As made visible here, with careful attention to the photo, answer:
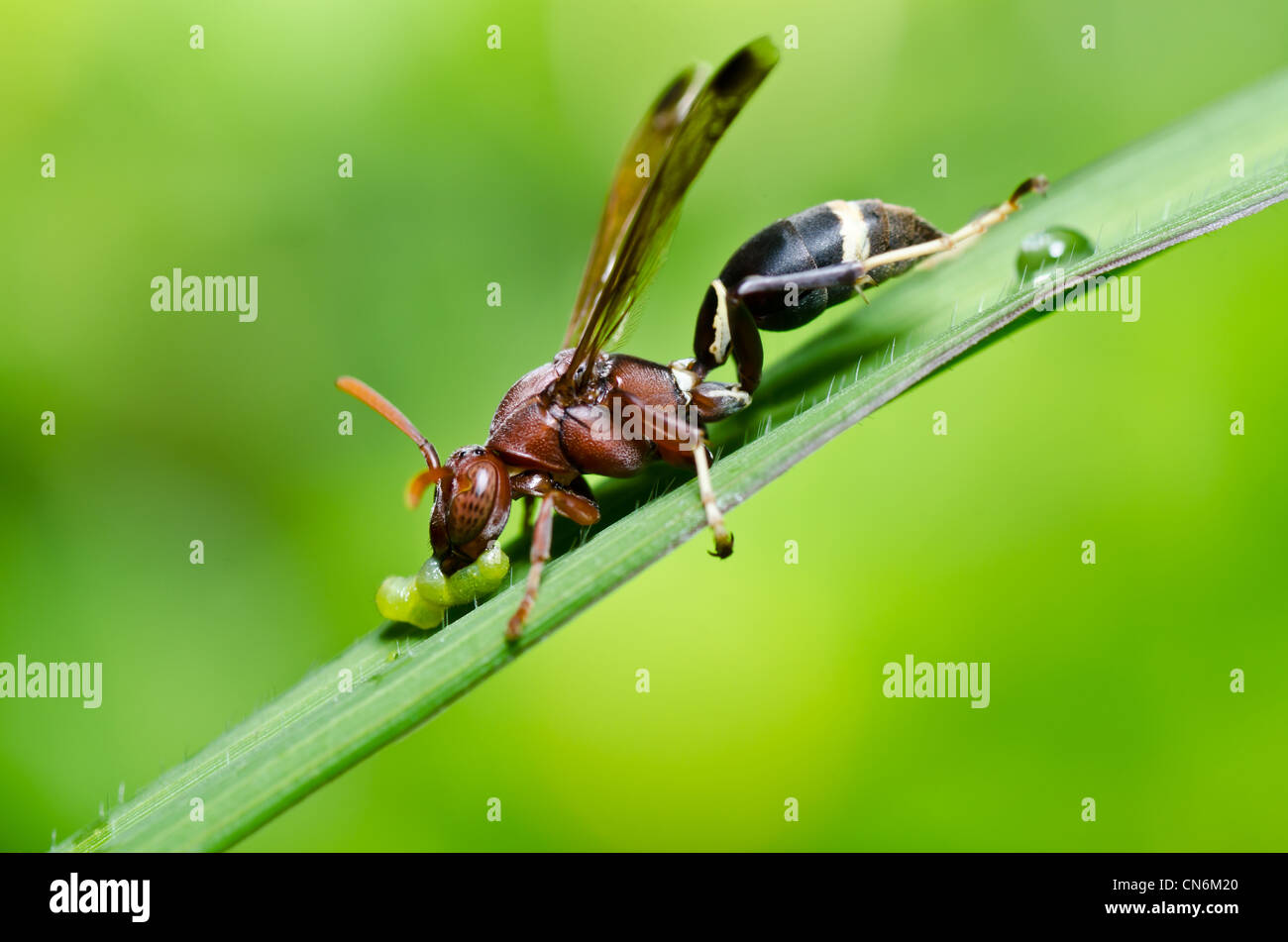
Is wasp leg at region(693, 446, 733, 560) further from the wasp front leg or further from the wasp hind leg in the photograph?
the wasp front leg

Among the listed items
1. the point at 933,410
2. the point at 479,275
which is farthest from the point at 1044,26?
the point at 479,275

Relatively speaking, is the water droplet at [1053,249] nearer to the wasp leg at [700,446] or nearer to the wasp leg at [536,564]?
the wasp leg at [700,446]

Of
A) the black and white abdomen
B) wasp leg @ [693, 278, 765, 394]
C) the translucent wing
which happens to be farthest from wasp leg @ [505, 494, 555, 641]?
the black and white abdomen

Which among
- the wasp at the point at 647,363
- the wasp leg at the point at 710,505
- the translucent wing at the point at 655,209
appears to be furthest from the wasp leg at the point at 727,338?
the wasp leg at the point at 710,505

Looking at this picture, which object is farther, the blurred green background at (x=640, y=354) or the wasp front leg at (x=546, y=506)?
the blurred green background at (x=640, y=354)

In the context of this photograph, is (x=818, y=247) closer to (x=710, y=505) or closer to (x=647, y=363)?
(x=647, y=363)

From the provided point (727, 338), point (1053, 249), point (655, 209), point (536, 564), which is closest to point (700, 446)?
point (536, 564)
